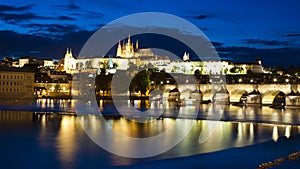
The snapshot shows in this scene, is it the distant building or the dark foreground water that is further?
the distant building

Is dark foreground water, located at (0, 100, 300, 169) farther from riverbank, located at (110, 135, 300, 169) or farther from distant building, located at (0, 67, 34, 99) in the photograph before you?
distant building, located at (0, 67, 34, 99)

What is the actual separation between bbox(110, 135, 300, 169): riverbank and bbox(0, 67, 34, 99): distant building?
39.3m

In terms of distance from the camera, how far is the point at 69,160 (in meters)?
12.6

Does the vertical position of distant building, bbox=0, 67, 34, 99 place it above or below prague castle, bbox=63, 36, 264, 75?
below

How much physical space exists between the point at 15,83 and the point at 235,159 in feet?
140

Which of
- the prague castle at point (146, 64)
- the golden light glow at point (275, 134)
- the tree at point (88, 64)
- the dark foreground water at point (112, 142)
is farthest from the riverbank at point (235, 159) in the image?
the tree at point (88, 64)

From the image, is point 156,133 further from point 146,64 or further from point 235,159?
point 146,64

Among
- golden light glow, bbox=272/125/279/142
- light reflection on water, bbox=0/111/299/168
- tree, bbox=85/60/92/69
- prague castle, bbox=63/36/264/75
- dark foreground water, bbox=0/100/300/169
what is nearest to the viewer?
dark foreground water, bbox=0/100/300/169

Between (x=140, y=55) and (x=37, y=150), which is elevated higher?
(x=140, y=55)

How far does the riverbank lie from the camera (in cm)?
1144

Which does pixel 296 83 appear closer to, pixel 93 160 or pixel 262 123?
pixel 262 123

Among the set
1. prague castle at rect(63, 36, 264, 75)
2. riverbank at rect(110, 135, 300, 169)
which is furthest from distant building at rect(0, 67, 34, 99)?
riverbank at rect(110, 135, 300, 169)

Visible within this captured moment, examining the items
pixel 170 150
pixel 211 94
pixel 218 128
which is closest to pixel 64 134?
pixel 170 150

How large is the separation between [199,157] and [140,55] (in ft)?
Result: 291
